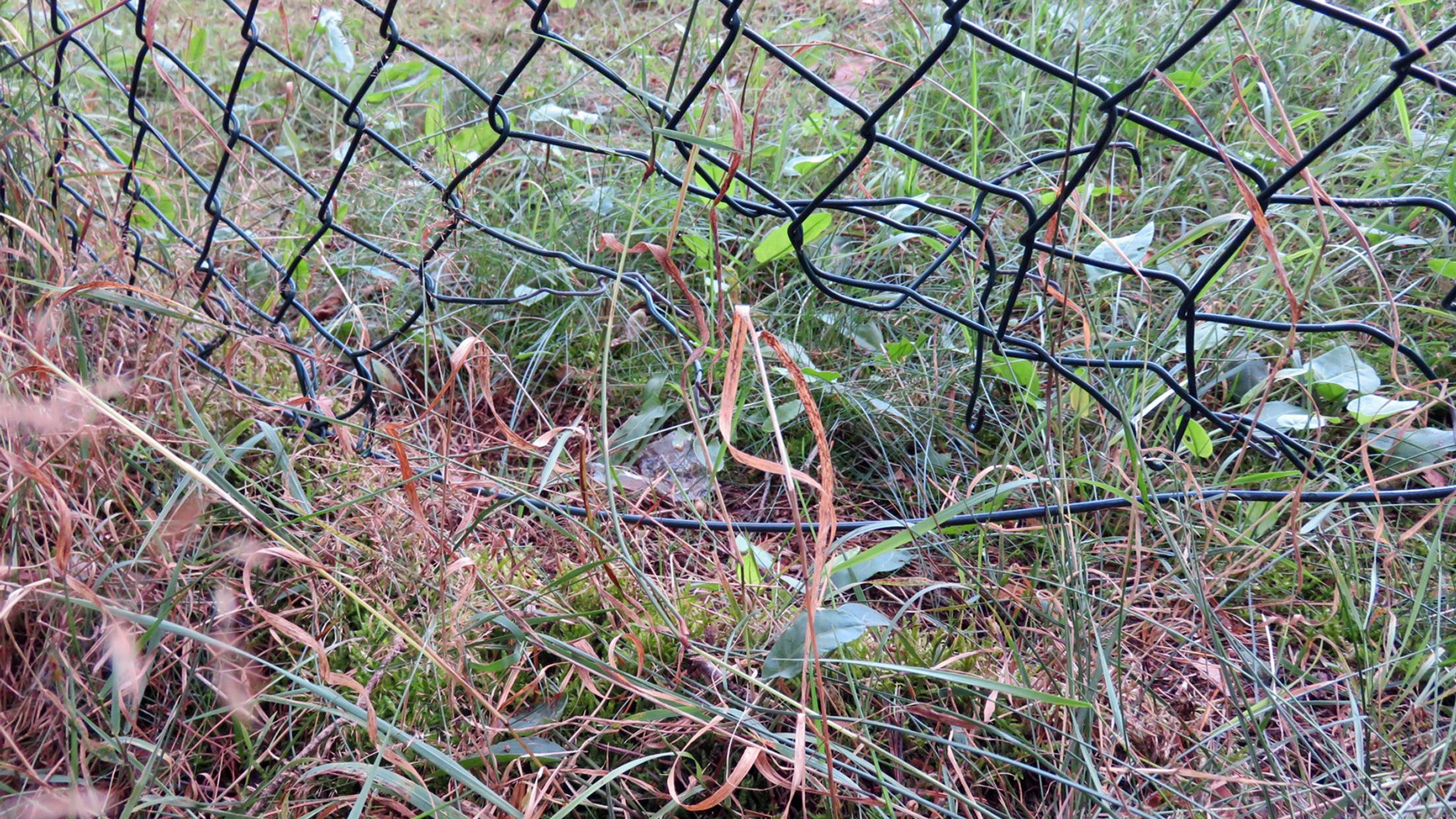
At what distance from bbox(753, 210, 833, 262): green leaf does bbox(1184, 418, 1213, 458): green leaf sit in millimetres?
579

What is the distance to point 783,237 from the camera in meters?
1.44

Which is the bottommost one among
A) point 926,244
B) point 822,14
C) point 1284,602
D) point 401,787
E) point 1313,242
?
point 401,787

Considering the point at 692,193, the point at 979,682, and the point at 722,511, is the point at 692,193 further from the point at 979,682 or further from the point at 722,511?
the point at 979,682

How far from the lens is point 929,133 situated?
185 cm

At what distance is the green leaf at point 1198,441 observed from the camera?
43.7 inches

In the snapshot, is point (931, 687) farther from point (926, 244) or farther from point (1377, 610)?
point (926, 244)

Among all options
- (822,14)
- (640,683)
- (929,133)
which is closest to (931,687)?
(640,683)

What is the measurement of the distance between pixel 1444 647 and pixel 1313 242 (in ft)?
2.35

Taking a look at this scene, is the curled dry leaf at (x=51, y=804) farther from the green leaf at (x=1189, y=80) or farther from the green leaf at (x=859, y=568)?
the green leaf at (x=1189, y=80)

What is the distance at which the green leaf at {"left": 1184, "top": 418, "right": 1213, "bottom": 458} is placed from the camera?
1109mm

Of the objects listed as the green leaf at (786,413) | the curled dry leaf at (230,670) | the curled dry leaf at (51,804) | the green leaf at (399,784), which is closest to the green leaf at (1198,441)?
the green leaf at (786,413)

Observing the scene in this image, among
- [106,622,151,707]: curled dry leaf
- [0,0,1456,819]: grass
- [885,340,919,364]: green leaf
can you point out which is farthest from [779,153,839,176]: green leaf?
[106,622,151,707]: curled dry leaf

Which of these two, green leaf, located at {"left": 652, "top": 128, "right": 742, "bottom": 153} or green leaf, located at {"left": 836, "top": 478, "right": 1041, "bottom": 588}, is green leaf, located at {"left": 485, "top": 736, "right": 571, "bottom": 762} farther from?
green leaf, located at {"left": 652, "top": 128, "right": 742, "bottom": 153}

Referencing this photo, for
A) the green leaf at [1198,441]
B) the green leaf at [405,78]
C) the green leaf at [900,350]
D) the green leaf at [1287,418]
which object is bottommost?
the green leaf at [1198,441]
